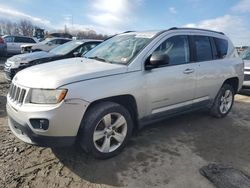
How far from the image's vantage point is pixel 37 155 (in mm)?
3541

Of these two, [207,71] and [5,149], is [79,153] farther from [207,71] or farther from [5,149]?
[207,71]

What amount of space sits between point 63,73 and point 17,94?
667mm

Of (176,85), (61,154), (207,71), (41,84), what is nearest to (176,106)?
A: (176,85)

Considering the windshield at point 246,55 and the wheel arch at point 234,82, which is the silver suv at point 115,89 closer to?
the wheel arch at point 234,82

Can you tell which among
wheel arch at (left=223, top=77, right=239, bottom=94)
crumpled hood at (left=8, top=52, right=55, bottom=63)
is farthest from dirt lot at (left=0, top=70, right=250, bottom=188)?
crumpled hood at (left=8, top=52, right=55, bottom=63)

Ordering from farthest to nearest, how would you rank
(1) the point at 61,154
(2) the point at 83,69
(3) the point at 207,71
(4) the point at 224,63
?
(4) the point at 224,63 → (3) the point at 207,71 → (1) the point at 61,154 → (2) the point at 83,69

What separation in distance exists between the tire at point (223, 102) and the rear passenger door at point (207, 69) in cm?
29

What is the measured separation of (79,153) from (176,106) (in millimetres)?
1795

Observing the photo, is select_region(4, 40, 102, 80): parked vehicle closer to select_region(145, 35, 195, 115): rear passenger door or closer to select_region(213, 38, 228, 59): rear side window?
select_region(145, 35, 195, 115): rear passenger door

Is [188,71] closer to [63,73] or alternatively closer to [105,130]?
[105,130]

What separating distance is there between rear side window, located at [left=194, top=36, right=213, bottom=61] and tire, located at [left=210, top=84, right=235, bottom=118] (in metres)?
0.93

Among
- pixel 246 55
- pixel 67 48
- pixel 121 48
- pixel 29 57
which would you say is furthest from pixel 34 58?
pixel 246 55

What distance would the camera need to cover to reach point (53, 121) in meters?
2.89

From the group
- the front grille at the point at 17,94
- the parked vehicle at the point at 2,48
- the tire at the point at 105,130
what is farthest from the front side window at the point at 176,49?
the parked vehicle at the point at 2,48
